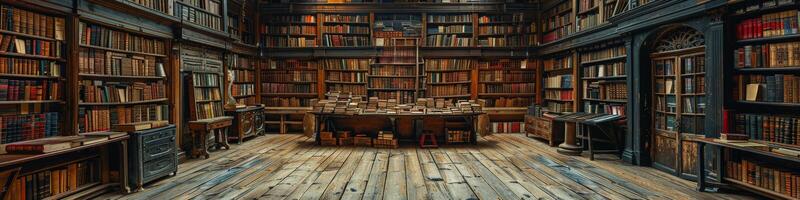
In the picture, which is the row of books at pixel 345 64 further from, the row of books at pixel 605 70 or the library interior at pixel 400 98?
the row of books at pixel 605 70

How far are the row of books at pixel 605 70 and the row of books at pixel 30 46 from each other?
7.45 metres

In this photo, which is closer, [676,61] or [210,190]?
[210,190]

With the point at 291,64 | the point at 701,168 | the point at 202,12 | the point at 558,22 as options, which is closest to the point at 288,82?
the point at 291,64

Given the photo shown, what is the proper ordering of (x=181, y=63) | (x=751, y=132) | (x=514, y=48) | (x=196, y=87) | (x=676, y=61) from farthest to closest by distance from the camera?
1. (x=514, y=48)
2. (x=196, y=87)
3. (x=181, y=63)
4. (x=676, y=61)
5. (x=751, y=132)

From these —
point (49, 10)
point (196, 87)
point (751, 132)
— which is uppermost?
point (49, 10)

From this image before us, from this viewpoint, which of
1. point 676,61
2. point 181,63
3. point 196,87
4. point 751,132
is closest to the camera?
point 751,132

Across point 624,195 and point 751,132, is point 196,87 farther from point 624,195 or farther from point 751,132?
point 751,132

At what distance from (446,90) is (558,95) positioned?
2.58m

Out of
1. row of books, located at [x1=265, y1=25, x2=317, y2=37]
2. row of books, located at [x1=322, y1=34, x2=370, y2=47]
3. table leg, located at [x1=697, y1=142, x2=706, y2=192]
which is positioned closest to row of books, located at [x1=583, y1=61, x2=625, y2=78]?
table leg, located at [x1=697, y1=142, x2=706, y2=192]

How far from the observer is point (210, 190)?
13.5 feet

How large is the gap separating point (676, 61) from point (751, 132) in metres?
1.23

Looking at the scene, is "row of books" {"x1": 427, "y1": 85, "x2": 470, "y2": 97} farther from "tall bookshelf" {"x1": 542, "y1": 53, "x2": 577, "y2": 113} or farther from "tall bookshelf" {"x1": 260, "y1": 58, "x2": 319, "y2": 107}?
"tall bookshelf" {"x1": 260, "y1": 58, "x2": 319, "y2": 107}

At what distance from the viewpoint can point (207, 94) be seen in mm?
6992

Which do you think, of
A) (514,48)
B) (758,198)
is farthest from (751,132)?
(514,48)
